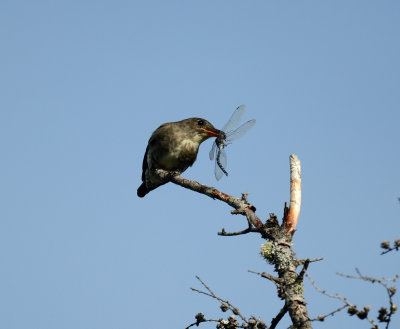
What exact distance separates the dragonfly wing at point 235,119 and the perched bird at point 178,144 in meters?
0.91

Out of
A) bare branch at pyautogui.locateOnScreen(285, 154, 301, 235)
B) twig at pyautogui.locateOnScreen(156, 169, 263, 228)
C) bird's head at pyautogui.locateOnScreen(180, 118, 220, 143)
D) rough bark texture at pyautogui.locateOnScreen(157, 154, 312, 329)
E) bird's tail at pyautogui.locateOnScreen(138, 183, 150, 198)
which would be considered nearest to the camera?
rough bark texture at pyautogui.locateOnScreen(157, 154, 312, 329)

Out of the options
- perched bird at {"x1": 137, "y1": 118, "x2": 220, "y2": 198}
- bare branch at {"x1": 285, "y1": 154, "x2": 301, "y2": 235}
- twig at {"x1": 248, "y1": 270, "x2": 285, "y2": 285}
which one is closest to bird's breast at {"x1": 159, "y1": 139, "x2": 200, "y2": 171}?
perched bird at {"x1": 137, "y1": 118, "x2": 220, "y2": 198}

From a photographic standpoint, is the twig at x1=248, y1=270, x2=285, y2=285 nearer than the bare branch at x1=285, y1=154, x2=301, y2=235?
Yes

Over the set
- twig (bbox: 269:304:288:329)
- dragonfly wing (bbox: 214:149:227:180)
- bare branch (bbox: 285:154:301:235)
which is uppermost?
dragonfly wing (bbox: 214:149:227:180)

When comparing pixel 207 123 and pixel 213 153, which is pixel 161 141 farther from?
pixel 213 153

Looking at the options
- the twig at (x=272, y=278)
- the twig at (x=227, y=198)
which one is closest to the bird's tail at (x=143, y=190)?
the twig at (x=227, y=198)

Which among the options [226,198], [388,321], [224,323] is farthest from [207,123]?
[388,321]

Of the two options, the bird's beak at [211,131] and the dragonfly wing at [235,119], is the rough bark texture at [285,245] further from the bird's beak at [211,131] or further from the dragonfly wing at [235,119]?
the bird's beak at [211,131]

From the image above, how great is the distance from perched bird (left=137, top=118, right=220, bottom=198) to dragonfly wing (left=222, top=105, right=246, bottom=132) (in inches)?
35.7

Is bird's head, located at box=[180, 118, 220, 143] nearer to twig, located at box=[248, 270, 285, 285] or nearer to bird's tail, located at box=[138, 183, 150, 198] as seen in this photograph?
bird's tail, located at box=[138, 183, 150, 198]

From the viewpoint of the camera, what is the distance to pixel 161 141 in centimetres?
868

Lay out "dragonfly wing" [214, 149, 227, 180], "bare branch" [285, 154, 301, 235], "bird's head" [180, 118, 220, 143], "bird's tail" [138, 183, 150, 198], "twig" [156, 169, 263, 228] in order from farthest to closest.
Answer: "bird's tail" [138, 183, 150, 198] < "bird's head" [180, 118, 220, 143] < "dragonfly wing" [214, 149, 227, 180] < "twig" [156, 169, 263, 228] < "bare branch" [285, 154, 301, 235]

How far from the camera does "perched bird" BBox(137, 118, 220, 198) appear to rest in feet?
28.0

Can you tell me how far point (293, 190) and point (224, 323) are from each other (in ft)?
4.08
